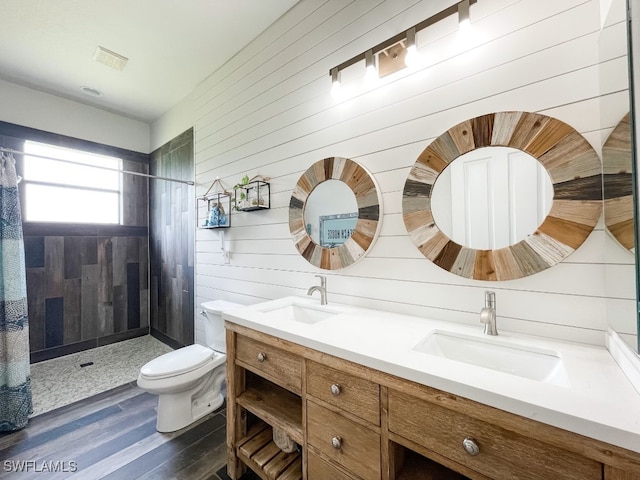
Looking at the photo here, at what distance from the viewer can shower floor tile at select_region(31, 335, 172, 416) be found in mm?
2268

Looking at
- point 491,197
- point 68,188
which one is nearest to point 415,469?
point 491,197

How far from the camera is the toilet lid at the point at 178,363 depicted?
5.73 ft

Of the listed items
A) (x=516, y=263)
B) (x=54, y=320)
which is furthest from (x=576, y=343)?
(x=54, y=320)

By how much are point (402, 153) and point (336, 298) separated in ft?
3.06

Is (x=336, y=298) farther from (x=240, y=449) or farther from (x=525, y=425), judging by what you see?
(x=525, y=425)

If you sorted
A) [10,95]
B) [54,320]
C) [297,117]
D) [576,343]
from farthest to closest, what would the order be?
[54,320] → [10,95] → [297,117] → [576,343]

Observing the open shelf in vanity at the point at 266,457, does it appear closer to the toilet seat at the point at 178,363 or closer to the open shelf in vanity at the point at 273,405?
the open shelf in vanity at the point at 273,405

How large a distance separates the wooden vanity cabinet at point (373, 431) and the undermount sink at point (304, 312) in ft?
0.86

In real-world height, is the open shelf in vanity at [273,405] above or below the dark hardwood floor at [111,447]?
above

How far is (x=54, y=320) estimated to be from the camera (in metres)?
2.95

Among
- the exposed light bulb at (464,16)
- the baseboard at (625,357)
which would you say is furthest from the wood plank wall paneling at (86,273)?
the baseboard at (625,357)

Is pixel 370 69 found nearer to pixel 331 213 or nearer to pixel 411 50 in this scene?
pixel 411 50

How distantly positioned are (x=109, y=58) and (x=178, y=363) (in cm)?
275

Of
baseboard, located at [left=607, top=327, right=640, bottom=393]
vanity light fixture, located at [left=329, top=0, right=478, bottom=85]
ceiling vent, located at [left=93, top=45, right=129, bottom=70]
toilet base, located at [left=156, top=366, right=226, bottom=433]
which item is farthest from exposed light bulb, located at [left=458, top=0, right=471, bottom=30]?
ceiling vent, located at [left=93, top=45, right=129, bottom=70]
